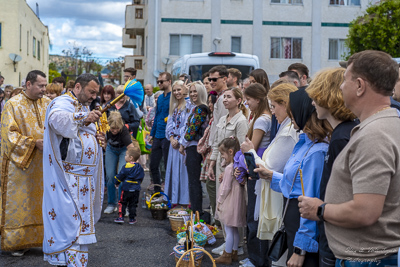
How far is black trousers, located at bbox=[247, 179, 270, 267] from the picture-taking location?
550 centimetres

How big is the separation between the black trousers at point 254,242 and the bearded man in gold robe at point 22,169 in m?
2.74

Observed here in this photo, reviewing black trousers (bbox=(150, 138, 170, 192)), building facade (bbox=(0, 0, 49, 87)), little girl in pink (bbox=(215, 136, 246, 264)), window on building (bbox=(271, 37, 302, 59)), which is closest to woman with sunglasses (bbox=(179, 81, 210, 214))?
little girl in pink (bbox=(215, 136, 246, 264))

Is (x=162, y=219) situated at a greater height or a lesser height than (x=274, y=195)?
lesser

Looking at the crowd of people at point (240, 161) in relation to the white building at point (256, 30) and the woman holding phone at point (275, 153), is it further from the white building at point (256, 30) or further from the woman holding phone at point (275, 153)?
the white building at point (256, 30)

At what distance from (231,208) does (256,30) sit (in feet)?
84.3

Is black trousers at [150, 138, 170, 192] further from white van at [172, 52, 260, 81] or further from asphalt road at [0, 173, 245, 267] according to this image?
white van at [172, 52, 260, 81]

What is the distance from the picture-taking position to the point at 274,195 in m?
4.87

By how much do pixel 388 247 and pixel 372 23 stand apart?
20601 mm

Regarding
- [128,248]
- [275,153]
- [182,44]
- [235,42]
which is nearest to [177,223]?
[128,248]

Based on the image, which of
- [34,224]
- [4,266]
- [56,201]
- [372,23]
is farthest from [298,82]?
[372,23]

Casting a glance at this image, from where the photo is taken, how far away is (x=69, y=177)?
552 centimetres

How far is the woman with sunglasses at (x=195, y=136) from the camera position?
796cm

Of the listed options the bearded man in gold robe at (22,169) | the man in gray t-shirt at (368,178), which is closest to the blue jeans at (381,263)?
the man in gray t-shirt at (368,178)

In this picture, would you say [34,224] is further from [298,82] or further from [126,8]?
[126,8]
